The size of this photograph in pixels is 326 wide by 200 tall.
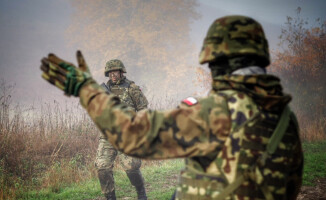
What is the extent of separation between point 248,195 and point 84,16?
18.8 meters

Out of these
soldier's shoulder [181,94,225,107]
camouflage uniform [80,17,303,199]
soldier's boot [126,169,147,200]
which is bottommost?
soldier's boot [126,169,147,200]

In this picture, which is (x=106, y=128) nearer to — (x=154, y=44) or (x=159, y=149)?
(x=159, y=149)

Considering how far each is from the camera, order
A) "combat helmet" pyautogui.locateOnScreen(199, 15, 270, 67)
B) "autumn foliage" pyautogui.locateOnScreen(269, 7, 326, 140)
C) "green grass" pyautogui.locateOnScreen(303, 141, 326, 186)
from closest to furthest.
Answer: "combat helmet" pyautogui.locateOnScreen(199, 15, 270, 67) → "green grass" pyautogui.locateOnScreen(303, 141, 326, 186) → "autumn foliage" pyautogui.locateOnScreen(269, 7, 326, 140)

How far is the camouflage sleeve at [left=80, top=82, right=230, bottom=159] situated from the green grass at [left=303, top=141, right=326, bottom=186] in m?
4.56

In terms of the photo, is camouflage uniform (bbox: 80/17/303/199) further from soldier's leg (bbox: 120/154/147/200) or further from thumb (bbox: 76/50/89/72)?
soldier's leg (bbox: 120/154/147/200)

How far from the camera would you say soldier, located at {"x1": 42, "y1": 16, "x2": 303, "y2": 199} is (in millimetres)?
1021

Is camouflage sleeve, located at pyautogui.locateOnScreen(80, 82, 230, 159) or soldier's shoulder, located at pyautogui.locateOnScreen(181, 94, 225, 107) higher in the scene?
soldier's shoulder, located at pyautogui.locateOnScreen(181, 94, 225, 107)

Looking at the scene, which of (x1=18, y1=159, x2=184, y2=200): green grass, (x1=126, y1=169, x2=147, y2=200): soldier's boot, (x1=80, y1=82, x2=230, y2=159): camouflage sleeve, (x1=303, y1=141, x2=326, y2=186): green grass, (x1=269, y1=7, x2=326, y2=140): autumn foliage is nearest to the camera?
(x1=80, y1=82, x2=230, y2=159): camouflage sleeve

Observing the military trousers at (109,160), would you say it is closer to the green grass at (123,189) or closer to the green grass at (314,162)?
the green grass at (123,189)

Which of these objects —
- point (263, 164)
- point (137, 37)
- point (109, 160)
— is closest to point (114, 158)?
point (109, 160)

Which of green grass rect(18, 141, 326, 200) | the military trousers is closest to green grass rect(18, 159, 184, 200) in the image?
green grass rect(18, 141, 326, 200)

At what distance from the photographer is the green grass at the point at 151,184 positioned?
4.42m

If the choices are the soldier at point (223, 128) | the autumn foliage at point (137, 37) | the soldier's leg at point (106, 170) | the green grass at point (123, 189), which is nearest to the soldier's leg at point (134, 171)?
the soldier's leg at point (106, 170)

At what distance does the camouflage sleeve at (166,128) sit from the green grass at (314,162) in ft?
15.0
